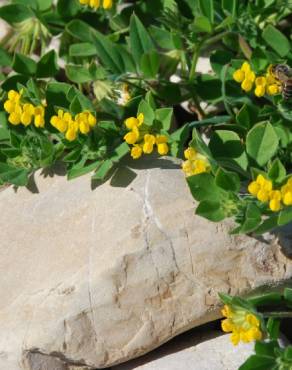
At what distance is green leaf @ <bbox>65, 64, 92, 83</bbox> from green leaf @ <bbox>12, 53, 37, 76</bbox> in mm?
176

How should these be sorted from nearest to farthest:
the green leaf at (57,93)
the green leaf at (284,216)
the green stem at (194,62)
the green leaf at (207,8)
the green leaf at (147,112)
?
the green leaf at (284,216)
the green leaf at (147,112)
the green leaf at (57,93)
the green leaf at (207,8)
the green stem at (194,62)

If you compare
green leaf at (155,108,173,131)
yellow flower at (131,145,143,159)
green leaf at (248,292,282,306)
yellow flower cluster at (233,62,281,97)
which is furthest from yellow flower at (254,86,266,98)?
green leaf at (248,292,282,306)

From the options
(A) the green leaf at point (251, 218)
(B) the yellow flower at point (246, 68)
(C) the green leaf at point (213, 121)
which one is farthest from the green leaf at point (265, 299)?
(B) the yellow flower at point (246, 68)

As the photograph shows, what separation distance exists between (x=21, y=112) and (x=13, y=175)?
1.00 ft

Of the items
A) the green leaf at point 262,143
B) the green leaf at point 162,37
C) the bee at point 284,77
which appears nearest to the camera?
the green leaf at point 262,143

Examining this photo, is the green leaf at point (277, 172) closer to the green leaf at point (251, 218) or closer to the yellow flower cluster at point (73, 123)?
the green leaf at point (251, 218)

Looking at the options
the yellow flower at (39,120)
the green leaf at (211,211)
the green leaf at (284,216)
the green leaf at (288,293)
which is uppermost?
the yellow flower at (39,120)

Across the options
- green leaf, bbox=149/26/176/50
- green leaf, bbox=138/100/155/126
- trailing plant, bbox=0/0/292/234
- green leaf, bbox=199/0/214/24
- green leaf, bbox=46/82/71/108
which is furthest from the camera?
green leaf, bbox=149/26/176/50

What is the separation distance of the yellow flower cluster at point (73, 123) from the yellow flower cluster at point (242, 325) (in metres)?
1.01

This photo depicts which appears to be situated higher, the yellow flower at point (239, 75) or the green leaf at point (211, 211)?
the yellow flower at point (239, 75)

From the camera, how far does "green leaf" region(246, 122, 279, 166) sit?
357 cm

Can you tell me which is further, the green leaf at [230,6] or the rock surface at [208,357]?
the green leaf at [230,6]

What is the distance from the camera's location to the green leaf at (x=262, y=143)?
357 centimetres

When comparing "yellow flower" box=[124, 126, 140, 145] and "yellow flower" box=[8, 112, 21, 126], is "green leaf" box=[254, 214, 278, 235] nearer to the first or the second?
"yellow flower" box=[124, 126, 140, 145]
